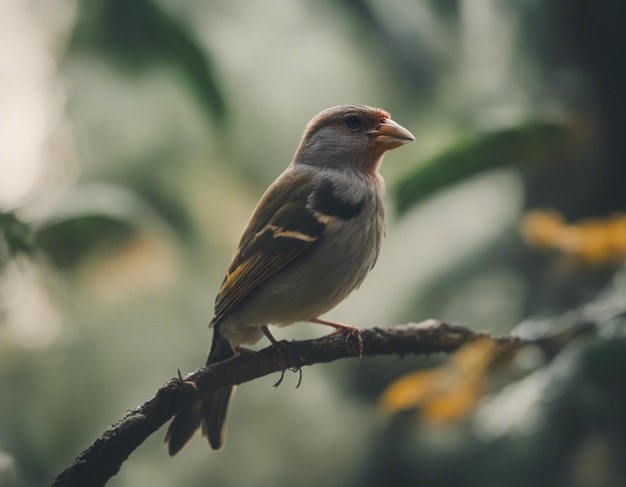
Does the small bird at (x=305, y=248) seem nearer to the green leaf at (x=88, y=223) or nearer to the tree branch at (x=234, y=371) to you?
the tree branch at (x=234, y=371)

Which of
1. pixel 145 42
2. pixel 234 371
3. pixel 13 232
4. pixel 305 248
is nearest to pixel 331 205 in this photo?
pixel 305 248

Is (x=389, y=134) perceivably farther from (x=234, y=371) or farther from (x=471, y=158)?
(x=234, y=371)

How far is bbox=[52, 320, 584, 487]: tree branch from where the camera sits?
2.27 feet

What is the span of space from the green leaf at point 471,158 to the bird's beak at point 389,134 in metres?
0.16

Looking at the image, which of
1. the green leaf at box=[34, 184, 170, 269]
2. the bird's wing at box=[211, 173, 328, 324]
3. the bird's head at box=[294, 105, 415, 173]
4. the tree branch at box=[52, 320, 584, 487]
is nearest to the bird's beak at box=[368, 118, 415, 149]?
the bird's head at box=[294, 105, 415, 173]

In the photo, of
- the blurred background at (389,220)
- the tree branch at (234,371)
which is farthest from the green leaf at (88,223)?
Answer: the tree branch at (234,371)

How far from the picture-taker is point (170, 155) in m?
1.70

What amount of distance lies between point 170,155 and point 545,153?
0.85 metres

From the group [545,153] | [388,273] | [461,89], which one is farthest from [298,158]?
[461,89]

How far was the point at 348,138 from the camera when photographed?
1.11m

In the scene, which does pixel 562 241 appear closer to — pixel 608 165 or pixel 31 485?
pixel 608 165

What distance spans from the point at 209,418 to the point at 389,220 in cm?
55

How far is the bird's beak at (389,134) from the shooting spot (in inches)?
40.8

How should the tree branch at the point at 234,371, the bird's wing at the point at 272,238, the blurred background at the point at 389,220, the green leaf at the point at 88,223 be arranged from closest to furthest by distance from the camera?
the tree branch at the point at 234,371 → the bird's wing at the point at 272,238 → the green leaf at the point at 88,223 → the blurred background at the point at 389,220
